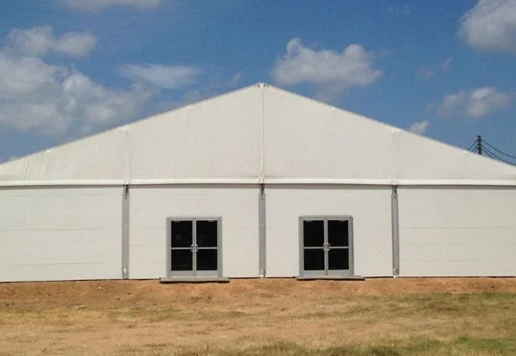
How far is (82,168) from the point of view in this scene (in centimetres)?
2619

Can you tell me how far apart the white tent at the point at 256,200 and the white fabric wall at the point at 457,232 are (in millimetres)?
34

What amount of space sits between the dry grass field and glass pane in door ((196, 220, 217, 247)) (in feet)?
5.11

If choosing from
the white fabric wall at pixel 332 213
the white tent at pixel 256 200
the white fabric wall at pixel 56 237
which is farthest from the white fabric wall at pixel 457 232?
the white fabric wall at pixel 56 237

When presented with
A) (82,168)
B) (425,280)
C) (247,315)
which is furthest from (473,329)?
(82,168)

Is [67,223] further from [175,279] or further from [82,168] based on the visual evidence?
[175,279]

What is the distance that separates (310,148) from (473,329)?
1053 centimetres

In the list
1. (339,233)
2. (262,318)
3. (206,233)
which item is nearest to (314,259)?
(339,233)

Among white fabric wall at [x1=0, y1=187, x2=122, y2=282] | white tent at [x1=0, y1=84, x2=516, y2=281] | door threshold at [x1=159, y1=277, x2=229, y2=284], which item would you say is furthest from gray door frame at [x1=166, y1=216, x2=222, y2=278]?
white fabric wall at [x1=0, y1=187, x2=122, y2=282]

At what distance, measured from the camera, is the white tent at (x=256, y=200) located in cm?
2594

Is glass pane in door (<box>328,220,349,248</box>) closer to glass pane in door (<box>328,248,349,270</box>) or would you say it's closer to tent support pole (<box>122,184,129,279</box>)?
glass pane in door (<box>328,248,349,270</box>)

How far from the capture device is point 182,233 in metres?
26.1

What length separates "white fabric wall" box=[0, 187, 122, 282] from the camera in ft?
84.6

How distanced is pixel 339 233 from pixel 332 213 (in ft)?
2.33

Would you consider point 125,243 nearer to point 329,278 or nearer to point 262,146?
point 262,146
